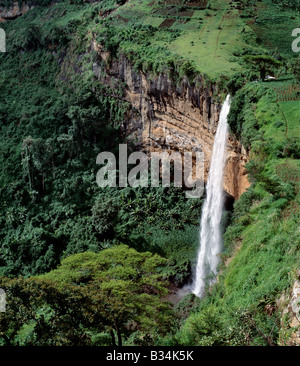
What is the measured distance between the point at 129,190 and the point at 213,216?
27.3ft

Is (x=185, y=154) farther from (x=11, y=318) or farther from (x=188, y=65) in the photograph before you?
(x=11, y=318)

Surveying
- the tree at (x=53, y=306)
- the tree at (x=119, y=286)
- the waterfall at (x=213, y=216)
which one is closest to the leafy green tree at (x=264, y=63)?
the waterfall at (x=213, y=216)

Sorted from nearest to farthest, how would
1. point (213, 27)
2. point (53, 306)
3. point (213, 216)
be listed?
point (53, 306) < point (213, 216) < point (213, 27)

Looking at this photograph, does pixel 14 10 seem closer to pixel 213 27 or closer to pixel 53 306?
pixel 213 27

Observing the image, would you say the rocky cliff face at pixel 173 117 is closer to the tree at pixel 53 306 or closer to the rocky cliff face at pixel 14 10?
the tree at pixel 53 306

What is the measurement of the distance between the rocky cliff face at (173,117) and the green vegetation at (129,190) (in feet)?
2.75

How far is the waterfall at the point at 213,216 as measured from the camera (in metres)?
21.9

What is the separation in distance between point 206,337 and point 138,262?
6.24 m

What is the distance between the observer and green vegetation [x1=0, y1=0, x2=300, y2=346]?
11422mm

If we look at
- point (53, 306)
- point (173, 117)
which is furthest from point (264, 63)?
point (53, 306)

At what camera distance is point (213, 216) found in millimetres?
24484

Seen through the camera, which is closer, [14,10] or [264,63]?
[264,63]

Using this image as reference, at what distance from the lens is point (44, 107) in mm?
37531
